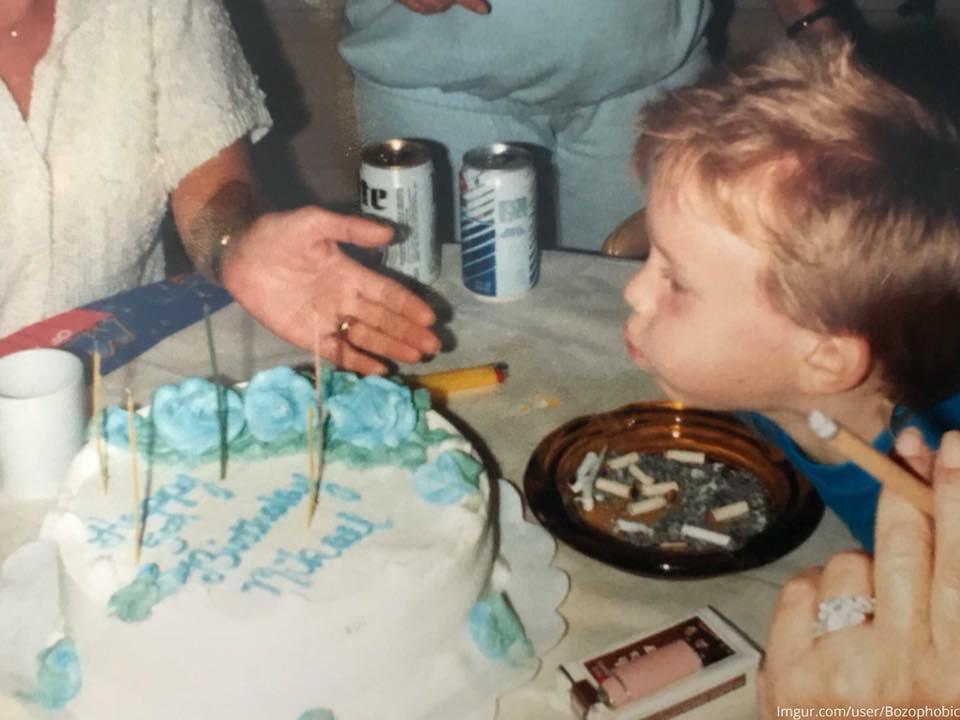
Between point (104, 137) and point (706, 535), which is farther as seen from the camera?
point (104, 137)

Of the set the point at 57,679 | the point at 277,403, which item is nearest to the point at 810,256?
the point at 277,403

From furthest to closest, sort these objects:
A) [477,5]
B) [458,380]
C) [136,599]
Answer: [477,5] → [458,380] → [136,599]

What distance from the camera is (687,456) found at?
893 mm

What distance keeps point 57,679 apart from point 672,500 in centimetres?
44

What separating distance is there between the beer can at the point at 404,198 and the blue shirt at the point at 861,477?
45 centimetres

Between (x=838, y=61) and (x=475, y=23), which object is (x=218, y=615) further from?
(x=475, y=23)

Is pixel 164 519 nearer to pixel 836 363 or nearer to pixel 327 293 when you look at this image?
pixel 327 293

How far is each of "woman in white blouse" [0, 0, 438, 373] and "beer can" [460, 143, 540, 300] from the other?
0.14 meters

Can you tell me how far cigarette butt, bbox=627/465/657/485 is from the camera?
86cm

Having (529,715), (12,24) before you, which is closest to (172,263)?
(12,24)

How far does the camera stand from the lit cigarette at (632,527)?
2.68ft

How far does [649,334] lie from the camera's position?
2.70 ft

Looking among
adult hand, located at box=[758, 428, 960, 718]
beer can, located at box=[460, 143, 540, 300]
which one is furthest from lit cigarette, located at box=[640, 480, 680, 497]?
beer can, located at box=[460, 143, 540, 300]

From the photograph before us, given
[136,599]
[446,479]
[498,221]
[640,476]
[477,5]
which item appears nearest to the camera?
[136,599]
